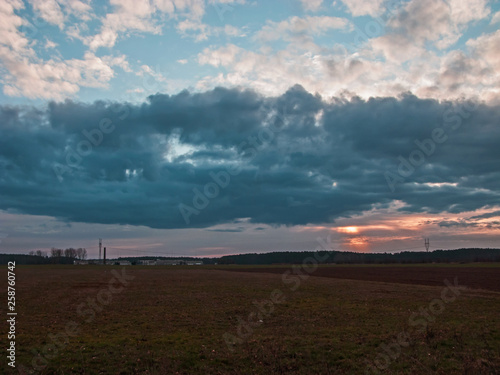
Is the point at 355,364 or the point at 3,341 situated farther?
the point at 3,341

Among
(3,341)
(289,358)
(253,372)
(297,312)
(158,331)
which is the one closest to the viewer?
(253,372)

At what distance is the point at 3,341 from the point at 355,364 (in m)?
15.0

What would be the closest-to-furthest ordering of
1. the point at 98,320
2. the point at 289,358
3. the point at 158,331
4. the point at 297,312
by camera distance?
the point at 289,358 → the point at 158,331 → the point at 98,320 → the point at 297,312

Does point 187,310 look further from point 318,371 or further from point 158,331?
point 318,371

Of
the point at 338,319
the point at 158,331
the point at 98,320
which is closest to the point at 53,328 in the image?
the point at 98,320

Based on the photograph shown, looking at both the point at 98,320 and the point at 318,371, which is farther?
the point at 98,320

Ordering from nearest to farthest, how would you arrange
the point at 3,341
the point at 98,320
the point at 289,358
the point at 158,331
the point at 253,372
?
the point at 253,372, the point at 289,358, the point at 3,341, the point at 158,331, the point at 98,320

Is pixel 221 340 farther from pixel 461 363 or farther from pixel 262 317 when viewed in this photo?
pixel 461 363

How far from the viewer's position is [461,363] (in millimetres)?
14227

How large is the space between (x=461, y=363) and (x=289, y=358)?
6.27m

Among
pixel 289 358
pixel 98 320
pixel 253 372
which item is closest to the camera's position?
pixel 253 372

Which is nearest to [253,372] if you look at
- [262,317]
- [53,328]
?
[262,317]

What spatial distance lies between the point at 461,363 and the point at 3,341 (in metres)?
18.8

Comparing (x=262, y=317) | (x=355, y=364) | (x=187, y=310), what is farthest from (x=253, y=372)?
(x=187, y=310)
